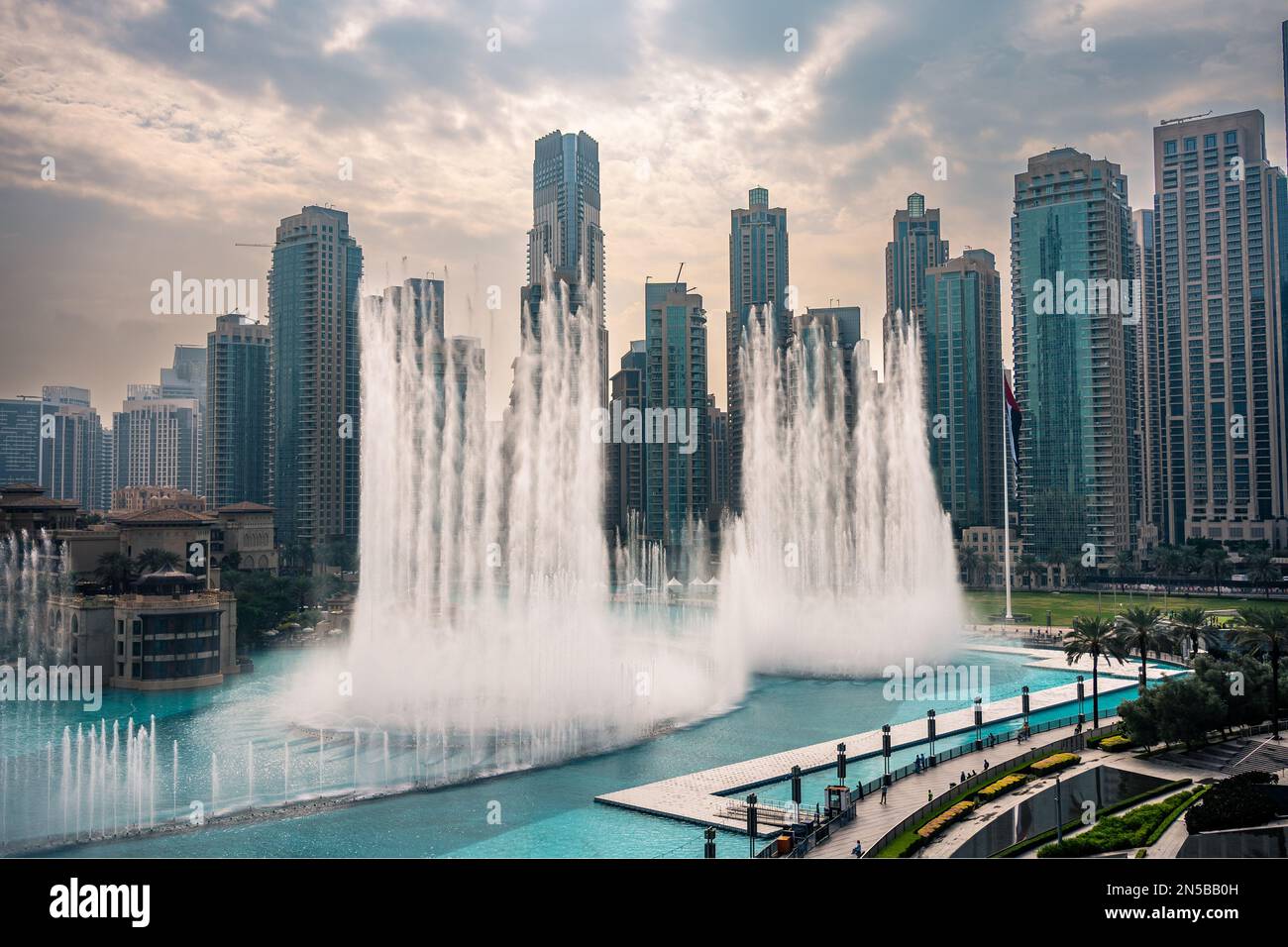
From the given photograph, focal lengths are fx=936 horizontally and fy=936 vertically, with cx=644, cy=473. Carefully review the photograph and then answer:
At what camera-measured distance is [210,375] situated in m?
75.8

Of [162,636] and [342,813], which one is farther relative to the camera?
[162,636]

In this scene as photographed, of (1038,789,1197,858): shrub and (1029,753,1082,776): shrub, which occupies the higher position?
(1038,789,1197,858): shrub

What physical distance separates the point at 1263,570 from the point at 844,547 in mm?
30744

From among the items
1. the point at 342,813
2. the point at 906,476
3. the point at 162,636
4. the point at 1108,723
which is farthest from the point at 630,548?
the point at 342,813

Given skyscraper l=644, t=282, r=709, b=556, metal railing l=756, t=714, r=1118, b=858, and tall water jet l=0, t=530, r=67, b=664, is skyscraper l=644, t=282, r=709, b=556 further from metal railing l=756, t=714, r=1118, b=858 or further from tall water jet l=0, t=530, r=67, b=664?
metal railing l=756, t=714, r=1118, b=858

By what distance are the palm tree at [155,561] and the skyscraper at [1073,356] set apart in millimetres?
59501

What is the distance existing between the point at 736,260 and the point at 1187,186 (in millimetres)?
49701

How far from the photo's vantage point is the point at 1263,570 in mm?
56969

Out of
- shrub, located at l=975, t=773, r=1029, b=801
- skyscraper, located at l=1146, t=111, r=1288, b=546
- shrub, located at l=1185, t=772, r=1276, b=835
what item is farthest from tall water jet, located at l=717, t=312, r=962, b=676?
skyscraper, located at l=1146, t=111, r=1288, b=546

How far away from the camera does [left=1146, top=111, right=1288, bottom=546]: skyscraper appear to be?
66.0 m

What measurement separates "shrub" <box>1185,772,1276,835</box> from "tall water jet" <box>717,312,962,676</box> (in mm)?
21254

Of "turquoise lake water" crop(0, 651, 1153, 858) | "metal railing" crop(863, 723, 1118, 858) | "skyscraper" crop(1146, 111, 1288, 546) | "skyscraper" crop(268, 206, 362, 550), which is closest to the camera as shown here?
"metal railing" crop(863, 723, 1118, 858)

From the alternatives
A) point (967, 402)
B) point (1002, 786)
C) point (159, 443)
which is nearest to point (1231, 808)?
point (1002, 786)
